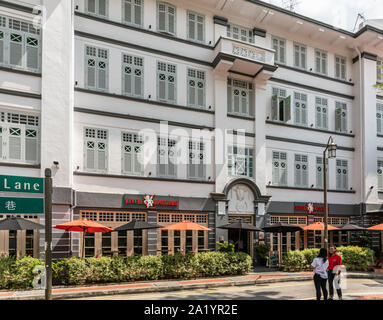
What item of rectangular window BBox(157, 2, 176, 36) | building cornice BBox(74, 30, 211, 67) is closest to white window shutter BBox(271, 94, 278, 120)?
building cornice BBox(74, 30, 211, 67)

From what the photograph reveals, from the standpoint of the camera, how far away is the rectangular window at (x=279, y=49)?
74.3 ft

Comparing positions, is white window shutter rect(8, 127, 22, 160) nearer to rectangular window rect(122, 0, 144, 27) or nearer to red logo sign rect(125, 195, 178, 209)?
red logo sign rect(125, 195, 178, 209)

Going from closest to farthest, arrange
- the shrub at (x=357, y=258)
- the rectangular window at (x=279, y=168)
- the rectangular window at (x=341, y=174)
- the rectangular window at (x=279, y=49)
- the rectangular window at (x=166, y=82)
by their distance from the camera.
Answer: the rectangular window at (x=166, y=82), the shrub at (x=357, y=258), the rectangular window at (x=279, y=168), the rectangular window at (x=279, y=49), the rectangular window at (x=341, y=174)

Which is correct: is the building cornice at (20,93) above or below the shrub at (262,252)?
above

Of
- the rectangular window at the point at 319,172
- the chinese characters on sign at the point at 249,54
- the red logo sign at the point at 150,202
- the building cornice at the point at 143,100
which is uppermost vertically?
the chinese characters on sign at the point at 249,54

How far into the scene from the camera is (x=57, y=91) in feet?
53.5

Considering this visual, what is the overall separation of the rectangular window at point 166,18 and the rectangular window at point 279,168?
364 inches

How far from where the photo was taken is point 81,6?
1756 cm

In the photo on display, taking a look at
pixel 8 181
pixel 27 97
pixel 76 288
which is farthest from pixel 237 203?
pixel 8 181

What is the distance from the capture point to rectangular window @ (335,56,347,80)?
24.8m

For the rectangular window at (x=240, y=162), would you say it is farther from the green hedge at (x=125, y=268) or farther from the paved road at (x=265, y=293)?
the paved road at (x=265, y=293)

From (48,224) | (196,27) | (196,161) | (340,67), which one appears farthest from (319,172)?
(48,224)

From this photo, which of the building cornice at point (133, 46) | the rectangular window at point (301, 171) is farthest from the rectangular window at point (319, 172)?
the building cornice at point (133, 46)

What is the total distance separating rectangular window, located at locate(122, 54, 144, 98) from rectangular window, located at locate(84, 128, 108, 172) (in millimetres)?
2507
